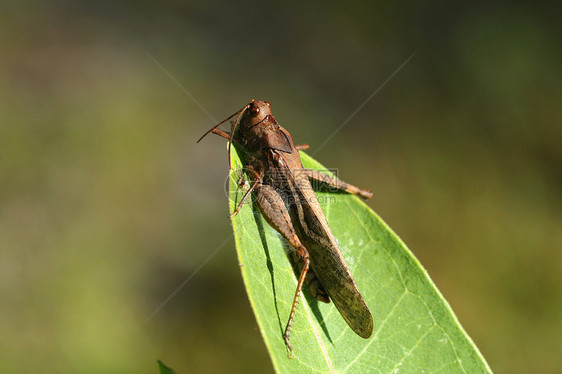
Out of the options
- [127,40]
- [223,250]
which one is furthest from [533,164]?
[127,40]

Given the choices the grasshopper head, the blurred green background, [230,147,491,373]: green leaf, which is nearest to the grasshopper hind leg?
[230,147,491,373]: green leaf

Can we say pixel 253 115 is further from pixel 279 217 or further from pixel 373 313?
pixel 373 313

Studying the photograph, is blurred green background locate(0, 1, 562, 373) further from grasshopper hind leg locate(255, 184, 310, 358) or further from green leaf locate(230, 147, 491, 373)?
green leaf locate(230, 147, 491, 373)

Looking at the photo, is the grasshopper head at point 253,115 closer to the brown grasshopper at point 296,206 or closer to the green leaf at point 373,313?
the brown grasshopper at point 296,206

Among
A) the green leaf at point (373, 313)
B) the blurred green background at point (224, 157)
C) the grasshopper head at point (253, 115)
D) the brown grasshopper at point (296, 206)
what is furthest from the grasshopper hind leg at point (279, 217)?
the blurred green background at point (224, 157)

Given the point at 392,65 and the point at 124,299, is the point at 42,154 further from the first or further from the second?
the point at 392,65
